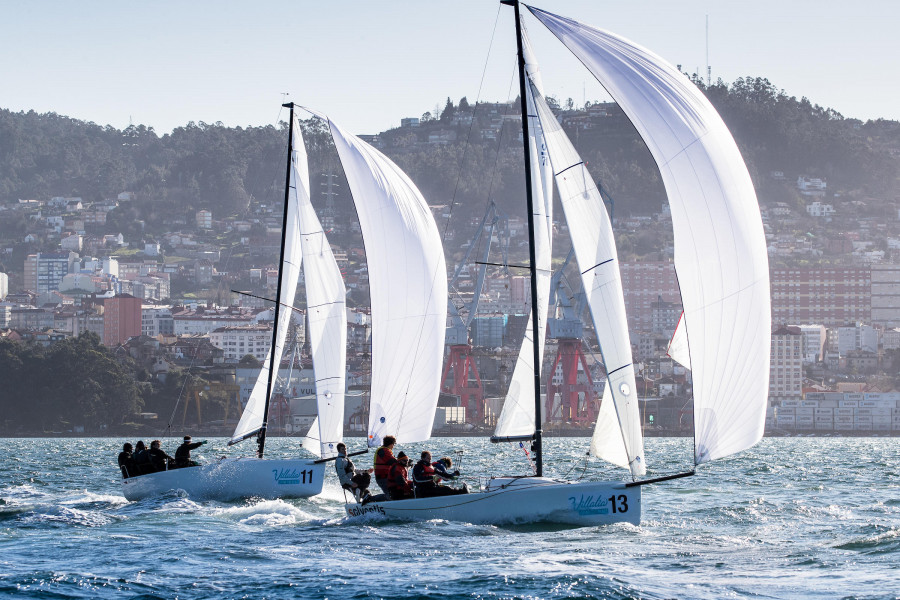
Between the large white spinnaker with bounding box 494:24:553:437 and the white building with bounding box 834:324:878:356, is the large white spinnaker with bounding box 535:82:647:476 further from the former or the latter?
the white building with bounding box 834:324:878:356

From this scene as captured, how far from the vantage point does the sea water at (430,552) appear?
28.9ft

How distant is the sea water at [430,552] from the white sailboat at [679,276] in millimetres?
371

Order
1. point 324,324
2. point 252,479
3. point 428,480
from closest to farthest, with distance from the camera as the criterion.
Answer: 1. point 428,480
2. point 252,479
3. point 324,324

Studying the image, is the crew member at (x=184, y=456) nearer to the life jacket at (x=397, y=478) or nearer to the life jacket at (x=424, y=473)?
the life jacket at (x=397, y=478)

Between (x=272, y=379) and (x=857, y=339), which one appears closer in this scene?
(x=272, y=379)

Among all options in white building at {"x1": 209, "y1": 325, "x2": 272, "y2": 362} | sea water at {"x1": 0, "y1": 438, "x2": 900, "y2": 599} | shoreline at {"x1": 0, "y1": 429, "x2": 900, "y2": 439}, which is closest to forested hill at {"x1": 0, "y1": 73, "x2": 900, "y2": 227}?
white building at {"x1": 209, "y1": 325, "x2": 272, "y2": 362}

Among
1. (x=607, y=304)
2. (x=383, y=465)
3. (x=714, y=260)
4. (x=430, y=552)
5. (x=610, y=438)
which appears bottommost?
(x=430, y=552)

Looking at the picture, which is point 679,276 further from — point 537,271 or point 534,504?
point 534,504

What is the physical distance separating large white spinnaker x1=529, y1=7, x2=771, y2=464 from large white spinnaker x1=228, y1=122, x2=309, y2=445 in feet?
21.8

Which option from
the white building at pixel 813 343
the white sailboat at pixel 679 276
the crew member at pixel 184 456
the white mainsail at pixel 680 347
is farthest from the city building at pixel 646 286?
the white mainsail at pixel 680 347

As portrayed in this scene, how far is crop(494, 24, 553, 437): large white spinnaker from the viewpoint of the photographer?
38.7 ft

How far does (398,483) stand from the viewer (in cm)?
1196

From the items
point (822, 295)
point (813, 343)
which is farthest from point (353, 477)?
point (822, 295)

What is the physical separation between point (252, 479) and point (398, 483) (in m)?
3.02
